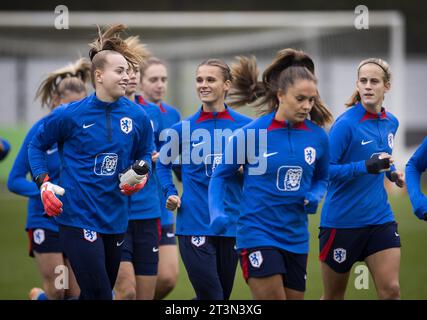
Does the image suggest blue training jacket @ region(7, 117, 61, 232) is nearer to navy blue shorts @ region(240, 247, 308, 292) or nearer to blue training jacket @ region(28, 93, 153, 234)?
blue training jacket @ region(28, 93, 153, 234)

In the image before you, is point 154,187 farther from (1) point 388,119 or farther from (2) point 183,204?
(1) point 388,119

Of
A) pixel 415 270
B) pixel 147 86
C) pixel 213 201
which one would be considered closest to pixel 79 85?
pixel 147 86

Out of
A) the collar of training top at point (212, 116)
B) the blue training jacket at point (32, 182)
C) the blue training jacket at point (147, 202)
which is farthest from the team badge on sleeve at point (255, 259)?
the blue training jacket at point (32, 182)

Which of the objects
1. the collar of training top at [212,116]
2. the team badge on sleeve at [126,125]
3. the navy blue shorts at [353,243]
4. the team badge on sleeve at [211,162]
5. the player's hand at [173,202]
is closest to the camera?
the team badge on sleeve at [126,125]

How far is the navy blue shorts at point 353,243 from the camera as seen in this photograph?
6965 mm

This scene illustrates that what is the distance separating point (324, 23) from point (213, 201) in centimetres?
1684

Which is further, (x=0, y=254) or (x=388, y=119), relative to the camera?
(x=0, y=254)

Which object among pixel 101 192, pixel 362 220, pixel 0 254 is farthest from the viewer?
pixel 0 254

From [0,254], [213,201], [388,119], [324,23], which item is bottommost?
[0,254]

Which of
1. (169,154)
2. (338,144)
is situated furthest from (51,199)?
(338,144)

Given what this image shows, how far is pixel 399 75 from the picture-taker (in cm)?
2208

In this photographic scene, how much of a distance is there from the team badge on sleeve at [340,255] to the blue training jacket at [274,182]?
927 millimetres

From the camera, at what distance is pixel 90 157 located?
660 cm

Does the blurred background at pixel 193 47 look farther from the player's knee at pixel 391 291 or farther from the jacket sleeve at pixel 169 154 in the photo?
the player's knee at pixel 391 291
